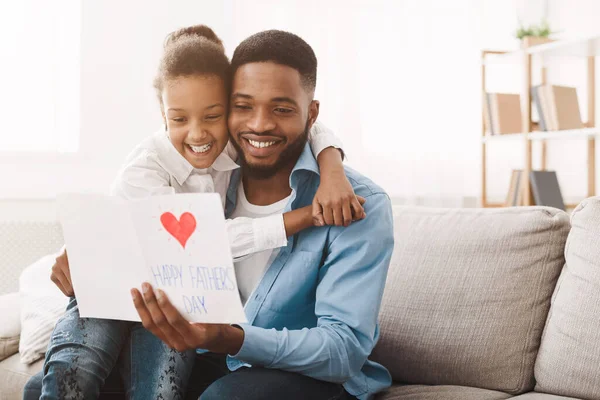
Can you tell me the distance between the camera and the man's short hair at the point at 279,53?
134cm

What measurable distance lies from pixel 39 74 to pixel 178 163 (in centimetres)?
196

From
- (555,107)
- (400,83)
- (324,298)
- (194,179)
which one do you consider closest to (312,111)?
(194,179)

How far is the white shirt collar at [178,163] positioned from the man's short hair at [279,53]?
0.19 metres

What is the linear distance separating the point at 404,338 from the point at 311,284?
329 mm

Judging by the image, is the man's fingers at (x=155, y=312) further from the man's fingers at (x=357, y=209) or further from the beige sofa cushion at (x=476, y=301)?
the beige sofa cushion at (x=476, y=301)

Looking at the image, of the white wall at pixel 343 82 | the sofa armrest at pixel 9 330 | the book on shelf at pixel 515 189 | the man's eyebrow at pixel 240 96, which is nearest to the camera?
the man's eyebrow at pixel 240 96

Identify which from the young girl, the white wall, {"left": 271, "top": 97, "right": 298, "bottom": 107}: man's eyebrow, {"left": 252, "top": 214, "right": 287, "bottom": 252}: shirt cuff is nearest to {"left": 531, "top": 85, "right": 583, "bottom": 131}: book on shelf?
the white wall

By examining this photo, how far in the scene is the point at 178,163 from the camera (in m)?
1.40

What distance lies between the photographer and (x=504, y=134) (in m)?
3.24

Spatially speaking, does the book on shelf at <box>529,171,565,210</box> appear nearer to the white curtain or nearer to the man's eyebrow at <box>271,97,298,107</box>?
the white curtain

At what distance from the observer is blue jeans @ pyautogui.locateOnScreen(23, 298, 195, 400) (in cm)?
115

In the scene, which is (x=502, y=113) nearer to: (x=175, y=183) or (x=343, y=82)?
(x=343, y=82)

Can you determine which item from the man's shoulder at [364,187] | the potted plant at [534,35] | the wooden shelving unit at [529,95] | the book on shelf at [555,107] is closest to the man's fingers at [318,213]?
the man's shoulder at [364,187]

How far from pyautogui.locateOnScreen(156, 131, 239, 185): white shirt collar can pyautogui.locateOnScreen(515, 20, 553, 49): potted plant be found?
2.06 m
